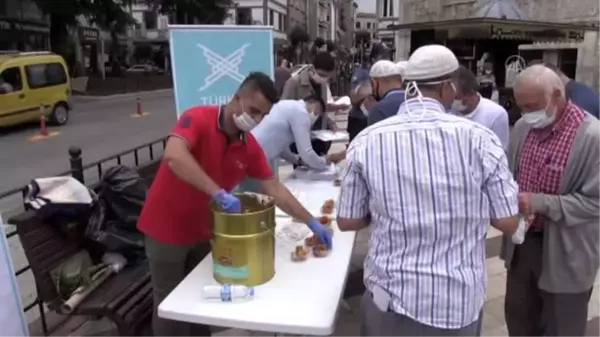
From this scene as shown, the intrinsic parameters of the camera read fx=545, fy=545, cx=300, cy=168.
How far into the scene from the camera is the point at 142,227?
2539 millimetres

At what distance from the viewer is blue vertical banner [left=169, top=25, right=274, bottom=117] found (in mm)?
4445

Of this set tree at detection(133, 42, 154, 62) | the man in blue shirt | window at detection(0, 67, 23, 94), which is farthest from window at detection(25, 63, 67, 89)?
tree at detection(133, 42, 154, 62)

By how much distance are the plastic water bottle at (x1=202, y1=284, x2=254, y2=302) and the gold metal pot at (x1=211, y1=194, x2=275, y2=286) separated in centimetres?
6

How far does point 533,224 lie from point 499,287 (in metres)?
1.75

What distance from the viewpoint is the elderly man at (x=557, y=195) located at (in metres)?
2.26

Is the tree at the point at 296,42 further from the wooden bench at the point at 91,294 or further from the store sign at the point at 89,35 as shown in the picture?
the wooden bench at the point at 91,294

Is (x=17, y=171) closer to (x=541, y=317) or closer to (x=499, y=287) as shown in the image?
(x=499, y=287)

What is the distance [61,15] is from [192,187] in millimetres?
22573

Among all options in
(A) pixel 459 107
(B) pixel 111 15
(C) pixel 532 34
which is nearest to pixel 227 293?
(A) pixel 459 107

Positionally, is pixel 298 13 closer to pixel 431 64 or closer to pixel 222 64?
pixel 222 64

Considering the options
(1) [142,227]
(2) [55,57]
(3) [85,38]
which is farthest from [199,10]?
(1) [142,227]

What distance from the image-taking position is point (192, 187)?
96.0 inches

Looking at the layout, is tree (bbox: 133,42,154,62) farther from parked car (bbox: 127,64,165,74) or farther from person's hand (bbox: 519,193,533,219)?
person's hand (bbox: 519,193,533,219)

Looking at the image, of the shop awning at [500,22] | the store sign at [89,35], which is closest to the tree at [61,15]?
the store sign at [89,35]
